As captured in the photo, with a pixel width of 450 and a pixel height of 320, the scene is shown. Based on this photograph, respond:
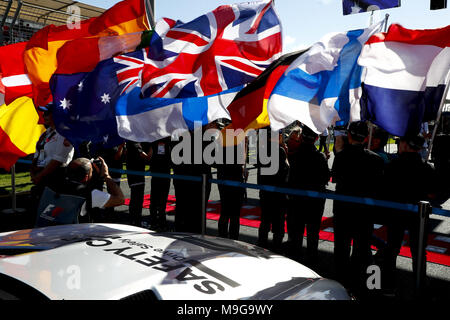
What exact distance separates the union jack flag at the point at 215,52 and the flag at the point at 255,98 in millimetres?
410

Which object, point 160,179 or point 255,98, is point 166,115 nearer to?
point 255,98

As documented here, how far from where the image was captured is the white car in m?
1.70

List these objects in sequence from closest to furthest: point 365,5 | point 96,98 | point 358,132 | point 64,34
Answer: point 358,132 → point 96,98 → point 64,34 → point 365,5

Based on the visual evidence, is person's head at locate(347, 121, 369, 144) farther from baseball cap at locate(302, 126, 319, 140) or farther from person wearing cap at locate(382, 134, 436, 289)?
baseball cap at locate(302, 126, 319, 140)

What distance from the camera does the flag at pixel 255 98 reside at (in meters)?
4.10

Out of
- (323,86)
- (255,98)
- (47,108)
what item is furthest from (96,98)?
(323,86)

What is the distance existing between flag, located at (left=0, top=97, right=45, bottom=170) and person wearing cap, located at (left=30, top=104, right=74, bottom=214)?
1129mm

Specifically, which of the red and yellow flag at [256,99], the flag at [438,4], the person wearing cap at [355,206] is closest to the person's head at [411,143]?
the person wearing cap at [355,206]

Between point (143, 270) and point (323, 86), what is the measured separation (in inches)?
109

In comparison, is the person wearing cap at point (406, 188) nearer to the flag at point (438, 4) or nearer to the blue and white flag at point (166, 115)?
the blue and white flag at point (166, 115)

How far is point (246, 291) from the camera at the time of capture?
1.91 meters

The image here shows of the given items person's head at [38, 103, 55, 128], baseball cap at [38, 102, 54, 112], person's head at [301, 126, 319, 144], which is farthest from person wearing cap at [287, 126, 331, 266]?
baseball cap at [38, 102, 54, 112]

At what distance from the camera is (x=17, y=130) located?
6059mm

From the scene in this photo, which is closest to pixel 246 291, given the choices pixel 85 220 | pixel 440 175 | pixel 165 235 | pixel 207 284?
pixel 207 284
